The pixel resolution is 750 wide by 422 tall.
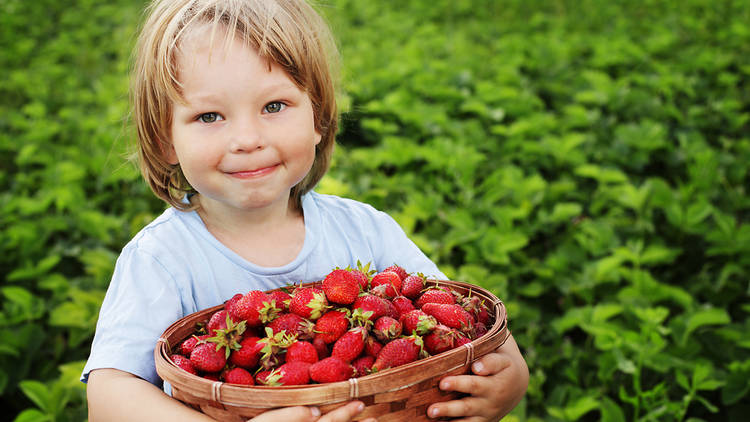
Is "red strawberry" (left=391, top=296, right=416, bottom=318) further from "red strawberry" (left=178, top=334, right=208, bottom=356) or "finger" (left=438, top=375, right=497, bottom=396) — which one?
"red strawberry" (left=178, top=334, right=208, bottom=356)

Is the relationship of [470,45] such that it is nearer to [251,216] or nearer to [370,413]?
[251,216]

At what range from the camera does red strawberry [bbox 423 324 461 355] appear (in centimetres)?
129

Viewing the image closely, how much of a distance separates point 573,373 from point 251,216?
4.74 feet

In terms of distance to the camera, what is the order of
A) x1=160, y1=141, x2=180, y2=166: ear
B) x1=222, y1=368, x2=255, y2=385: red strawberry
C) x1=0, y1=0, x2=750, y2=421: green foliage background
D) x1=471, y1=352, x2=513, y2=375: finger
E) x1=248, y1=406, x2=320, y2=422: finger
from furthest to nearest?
x1=0, y1=0, x2=750, y2=421: green foliage background < x1=160, y1=141, x2=180, y2=166: ear < x1=471, y1=352, x2=513, y2=375: finger < x1=222, y1=368, x2=255, y2=385: red strawberry < x1=248, y1=406, x2=320, y2=422: finger

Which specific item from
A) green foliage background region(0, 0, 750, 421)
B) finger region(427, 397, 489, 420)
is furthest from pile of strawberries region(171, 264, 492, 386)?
green foliage background region(0, 0, 750, 421)

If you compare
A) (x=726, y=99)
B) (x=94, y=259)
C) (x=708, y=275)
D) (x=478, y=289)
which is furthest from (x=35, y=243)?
(x=726, y=99)

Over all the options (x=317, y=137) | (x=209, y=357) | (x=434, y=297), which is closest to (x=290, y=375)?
(x=209, y=357)

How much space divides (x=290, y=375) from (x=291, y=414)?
8 centimetres

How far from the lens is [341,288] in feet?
4.46

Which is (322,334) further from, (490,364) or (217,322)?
(490,364)

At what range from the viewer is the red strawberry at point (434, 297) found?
1453 millimetres

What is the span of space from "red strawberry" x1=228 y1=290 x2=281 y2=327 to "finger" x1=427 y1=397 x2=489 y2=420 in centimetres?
36

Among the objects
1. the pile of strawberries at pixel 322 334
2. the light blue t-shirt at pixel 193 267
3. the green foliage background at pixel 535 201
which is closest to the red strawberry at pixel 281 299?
the pile of strawberries at pixel 322 334

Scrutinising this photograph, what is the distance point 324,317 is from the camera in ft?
4.37
